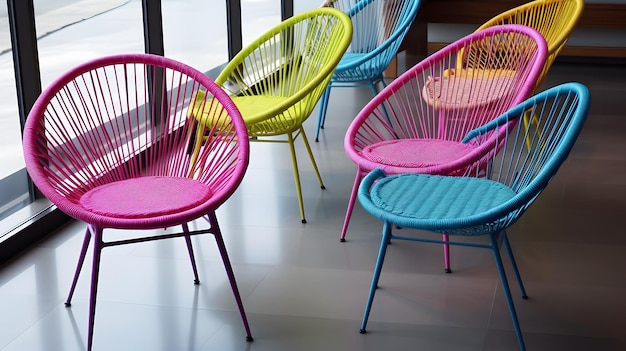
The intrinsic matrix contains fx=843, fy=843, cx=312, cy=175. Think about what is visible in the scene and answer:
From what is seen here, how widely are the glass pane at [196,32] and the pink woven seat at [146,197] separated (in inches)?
108

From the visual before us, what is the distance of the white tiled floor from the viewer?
2.46 m

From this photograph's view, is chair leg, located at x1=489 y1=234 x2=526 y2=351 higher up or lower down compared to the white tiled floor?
higher up

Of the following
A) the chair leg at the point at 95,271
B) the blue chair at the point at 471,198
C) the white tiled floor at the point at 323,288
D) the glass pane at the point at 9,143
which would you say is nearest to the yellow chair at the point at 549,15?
the white tiled floor at the point at 323,288

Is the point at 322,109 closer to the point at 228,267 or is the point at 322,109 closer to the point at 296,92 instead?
the point at 296,92

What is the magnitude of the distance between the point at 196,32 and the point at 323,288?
3.24 metres

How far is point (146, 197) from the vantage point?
2.43 meters

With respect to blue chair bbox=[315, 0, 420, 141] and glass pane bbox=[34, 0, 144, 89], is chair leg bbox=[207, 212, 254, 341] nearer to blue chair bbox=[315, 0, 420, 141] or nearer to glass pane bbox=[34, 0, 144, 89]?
glass pane bbox=[34, 0, 144, 89]

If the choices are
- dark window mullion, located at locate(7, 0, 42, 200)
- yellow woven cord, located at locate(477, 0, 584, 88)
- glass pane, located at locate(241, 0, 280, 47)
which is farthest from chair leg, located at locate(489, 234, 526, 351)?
glass pane, located at locate(241, 0, 280, 47)

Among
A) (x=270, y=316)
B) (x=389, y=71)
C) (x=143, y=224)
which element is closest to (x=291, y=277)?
(x=270, y=316)

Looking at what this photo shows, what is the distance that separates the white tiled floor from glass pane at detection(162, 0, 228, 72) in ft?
6.33

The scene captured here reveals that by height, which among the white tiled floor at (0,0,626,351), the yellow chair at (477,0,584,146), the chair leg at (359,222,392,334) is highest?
the yellow chair at (477,0,584,146)

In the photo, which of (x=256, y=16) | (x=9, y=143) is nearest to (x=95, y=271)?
(x=9, y=143)

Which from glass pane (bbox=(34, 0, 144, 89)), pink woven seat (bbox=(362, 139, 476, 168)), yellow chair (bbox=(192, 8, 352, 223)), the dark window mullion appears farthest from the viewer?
glass pane (bbox=(34, 0, 144, 89))

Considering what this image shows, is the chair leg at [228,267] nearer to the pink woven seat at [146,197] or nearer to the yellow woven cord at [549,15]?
the pink woven seat at [146,197]
